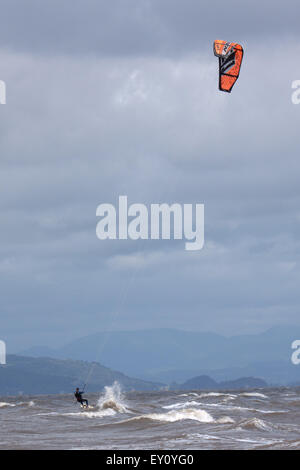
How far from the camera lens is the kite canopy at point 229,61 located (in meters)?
50.7

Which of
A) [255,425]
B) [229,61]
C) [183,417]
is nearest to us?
[255,425]

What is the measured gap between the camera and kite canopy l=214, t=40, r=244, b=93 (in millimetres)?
50688

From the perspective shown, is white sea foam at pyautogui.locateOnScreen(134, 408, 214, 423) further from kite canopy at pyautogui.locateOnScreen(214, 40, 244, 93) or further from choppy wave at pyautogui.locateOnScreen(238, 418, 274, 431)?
kite canopy at pyautogui.locateOnScreen(214, 40, 244, 93)

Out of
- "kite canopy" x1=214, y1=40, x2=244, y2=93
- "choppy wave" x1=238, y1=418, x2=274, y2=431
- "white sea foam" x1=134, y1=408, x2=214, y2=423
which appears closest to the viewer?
Result: "choppy wave" x1=238, y1=418, x2=274, y2=431

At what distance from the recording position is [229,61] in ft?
169

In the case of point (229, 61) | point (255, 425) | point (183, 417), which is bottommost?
point (255, 425)

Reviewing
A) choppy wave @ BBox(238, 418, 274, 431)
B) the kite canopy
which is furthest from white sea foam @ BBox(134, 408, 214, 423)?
the kite canopy

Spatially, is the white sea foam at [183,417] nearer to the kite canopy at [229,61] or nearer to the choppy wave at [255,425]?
the choppy wave at [255,425]

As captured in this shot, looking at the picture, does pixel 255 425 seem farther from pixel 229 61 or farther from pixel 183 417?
pixel 229 61

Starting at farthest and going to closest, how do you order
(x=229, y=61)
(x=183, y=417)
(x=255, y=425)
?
(x=183, y=417) → (x=229, y=61) → (x=255, y=425)

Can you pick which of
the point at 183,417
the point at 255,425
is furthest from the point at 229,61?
the point at 183,417
